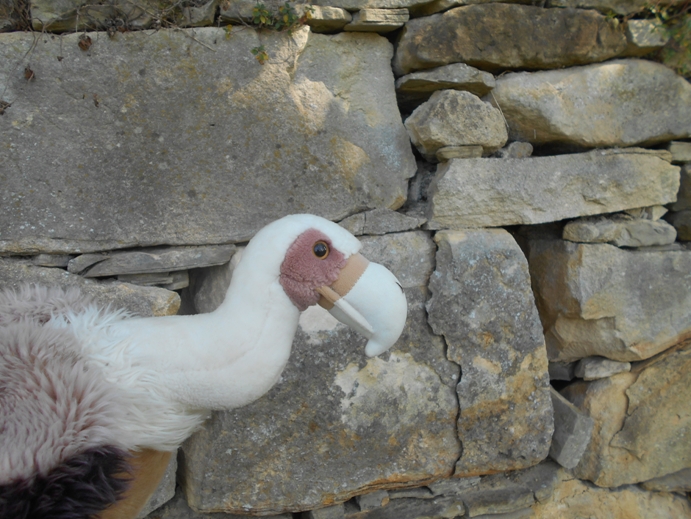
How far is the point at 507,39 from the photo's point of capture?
1661mm

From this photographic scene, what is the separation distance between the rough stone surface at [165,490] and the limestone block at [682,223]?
221 cm

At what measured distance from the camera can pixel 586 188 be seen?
1771 mm

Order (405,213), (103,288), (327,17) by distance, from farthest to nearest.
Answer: (405,213) < (327,17) < (103,288)

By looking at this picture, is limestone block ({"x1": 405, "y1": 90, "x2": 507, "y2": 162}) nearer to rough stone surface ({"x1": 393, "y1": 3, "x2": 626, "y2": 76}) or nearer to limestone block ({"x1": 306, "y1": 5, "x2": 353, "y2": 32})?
rough stone surface ({"x1": 393, "y1": 3, "x2": 626, "y2": 76})

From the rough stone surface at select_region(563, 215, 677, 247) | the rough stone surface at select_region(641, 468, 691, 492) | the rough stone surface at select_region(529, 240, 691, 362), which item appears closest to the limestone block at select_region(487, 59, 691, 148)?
the rough stone surface at select_region(563, 215, 677, 247)

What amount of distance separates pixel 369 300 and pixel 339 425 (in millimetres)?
782

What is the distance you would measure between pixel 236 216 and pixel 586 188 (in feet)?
4.31

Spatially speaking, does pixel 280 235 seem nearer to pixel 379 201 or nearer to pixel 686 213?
pixel 379 201

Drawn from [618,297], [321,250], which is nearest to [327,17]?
[321,250]

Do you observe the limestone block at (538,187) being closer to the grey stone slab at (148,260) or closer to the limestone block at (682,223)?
the limestone block at (682,223)

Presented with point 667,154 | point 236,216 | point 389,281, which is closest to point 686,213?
point 667,154

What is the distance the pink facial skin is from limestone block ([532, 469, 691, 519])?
61.6 inches

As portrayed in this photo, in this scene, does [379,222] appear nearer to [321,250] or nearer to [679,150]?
[321,250]

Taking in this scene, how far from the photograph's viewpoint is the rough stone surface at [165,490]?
1.53 m
